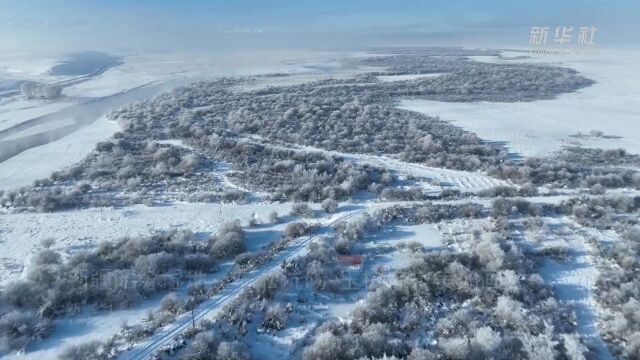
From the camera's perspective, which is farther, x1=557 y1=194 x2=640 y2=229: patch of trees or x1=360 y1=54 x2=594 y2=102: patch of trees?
x1=360 y1=54 x2=594 y2=102: patch of trees

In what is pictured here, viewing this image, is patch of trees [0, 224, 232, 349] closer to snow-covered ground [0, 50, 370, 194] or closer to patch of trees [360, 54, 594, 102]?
snow-covered ground [0, 50, 370, 194]

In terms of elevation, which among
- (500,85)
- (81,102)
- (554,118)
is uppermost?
(500,85)

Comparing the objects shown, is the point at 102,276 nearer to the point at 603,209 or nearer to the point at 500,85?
the point at 603,209

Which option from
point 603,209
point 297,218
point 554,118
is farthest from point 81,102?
point 603,209

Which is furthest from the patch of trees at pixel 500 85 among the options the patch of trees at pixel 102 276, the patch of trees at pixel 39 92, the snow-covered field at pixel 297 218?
the patch of trees at pixel 39 92

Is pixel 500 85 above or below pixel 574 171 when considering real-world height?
above

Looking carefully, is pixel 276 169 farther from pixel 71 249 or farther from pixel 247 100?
pixel 247 100

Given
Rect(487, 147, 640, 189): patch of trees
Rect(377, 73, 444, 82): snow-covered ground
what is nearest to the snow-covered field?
Rect(487, 147, 640, 189): patch of trees

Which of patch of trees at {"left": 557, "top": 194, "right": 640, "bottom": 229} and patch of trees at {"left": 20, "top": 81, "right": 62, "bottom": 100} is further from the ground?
patch of trees at {"left": 20, "top": 81, "right": 62, "bottom": 100}

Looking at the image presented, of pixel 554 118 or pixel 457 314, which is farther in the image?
pixel 554 118
